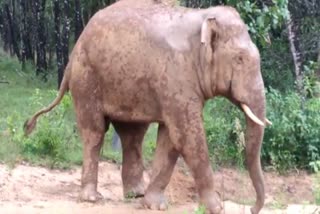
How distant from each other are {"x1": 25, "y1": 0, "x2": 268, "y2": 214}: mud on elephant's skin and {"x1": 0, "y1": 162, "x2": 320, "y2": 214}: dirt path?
0.32 m

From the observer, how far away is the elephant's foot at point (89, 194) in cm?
733

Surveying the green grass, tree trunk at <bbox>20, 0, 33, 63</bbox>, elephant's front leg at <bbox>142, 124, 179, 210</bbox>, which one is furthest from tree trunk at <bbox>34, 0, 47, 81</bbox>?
elephant's front leg at <bbox>142, 124, 179, 210</bbox>

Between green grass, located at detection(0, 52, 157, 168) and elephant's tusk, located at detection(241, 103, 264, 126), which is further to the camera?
green grass, located at detection(0, 52, 157, 168)

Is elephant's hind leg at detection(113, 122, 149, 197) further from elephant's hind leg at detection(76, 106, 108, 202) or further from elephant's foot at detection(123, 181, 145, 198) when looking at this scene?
elephant's hind leg at detection(76, 106, 108, 202)

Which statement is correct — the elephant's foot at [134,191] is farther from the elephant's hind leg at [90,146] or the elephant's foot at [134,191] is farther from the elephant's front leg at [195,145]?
the elephant's front leg at [195,145]

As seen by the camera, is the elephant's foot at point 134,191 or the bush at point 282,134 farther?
the bush at point 282,134

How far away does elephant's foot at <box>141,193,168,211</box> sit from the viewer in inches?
277

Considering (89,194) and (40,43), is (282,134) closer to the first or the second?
(89,194)

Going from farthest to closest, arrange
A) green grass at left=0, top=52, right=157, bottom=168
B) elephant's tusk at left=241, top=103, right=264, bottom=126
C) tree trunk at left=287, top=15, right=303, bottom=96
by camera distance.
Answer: tree trunk at left=287, top=15, right=303, bottom=96 → green grass at left=0, top=52, right=157, bottom=168 → elephant's tusk at left=241, top=103, right=264, bottom=126

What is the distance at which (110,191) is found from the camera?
341 inches

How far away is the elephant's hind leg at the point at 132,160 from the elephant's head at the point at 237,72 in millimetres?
1249

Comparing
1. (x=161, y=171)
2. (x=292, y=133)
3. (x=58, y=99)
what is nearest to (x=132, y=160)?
(x=161, y=171)

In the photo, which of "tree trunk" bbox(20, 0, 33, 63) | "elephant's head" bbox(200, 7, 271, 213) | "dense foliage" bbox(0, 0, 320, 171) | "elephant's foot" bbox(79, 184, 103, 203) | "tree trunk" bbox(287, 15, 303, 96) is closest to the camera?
"elephant's head" bbox(200, 7, 271, 213)

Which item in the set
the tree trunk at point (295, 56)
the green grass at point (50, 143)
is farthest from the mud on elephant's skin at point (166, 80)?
the tree trunk at point (295, 56)
